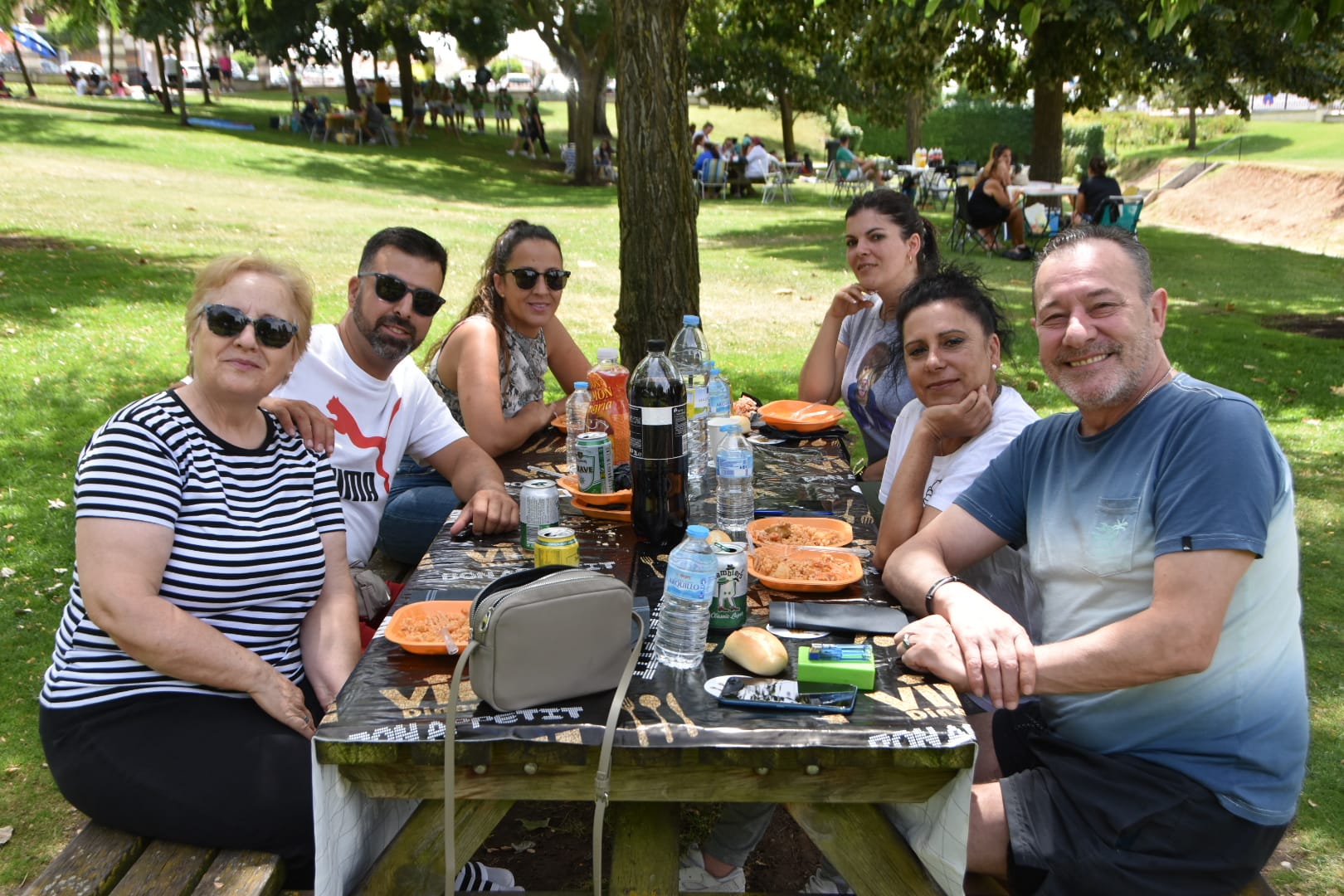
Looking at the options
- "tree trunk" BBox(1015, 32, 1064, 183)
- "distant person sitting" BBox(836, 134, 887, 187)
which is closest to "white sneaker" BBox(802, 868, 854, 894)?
"tree trunk" BBox(1015, 32, 1064, 183)

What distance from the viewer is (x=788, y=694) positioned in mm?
2012

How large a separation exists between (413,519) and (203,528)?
4.87 ft

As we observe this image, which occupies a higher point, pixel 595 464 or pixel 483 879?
pixel 595 464

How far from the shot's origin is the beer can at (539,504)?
2.73 metres

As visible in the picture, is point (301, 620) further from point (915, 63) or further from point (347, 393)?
point (915, 63)

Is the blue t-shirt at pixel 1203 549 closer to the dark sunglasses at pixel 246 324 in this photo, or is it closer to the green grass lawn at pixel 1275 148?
the dark sunglasses at pixel 246 324

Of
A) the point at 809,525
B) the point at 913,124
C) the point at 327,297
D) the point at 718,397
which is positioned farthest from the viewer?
the point at 913,124

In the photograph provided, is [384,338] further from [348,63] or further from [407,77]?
[348,63]

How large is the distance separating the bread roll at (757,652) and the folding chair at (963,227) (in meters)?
15.7

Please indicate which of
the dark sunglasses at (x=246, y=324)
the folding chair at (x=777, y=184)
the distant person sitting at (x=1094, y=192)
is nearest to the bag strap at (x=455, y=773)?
the dark sunglasses at (x=246, y=324)

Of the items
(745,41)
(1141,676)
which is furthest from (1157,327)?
(745,41)

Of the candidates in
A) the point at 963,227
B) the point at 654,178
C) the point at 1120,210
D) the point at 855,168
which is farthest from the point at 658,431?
the point at 855,168

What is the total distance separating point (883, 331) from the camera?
460 centimetres

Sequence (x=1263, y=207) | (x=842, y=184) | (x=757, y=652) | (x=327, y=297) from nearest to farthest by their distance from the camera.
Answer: (x=757, y=652) < (x=327, y=297) < (x=1263, y=207) < (x=842, y=184)
